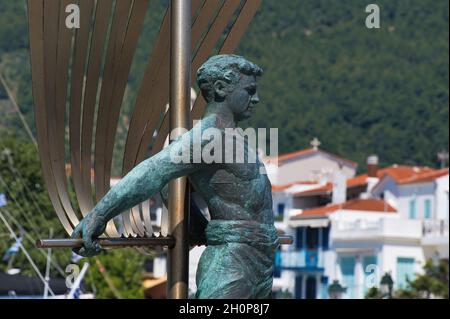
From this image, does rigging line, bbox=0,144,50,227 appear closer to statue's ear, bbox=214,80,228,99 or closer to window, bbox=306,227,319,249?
window, bbox=306,227,319,249

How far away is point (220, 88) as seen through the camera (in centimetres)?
864

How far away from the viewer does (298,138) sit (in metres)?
109

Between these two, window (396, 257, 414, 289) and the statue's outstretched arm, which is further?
window (396, 257, 414, 289)

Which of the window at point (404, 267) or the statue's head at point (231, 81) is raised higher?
the statue's head at point (231, 81)

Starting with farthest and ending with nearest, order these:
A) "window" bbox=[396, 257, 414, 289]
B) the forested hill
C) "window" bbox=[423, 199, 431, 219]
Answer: the forested hill
"window" bbox=[423, 199, 431, 219]
"window" bbox=[396, 257, 414, 289]

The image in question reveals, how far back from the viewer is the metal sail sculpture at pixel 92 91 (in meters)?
9.23

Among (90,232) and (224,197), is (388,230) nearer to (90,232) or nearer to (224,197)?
(224,197)

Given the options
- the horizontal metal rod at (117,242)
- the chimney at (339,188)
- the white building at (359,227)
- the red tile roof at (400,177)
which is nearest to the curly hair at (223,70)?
the horizontal metal rod at (117,242)

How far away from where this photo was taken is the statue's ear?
340 inches

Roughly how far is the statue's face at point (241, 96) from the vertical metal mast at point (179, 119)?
1.70 feet

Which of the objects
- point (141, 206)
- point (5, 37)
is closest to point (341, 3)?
point (5, 37)

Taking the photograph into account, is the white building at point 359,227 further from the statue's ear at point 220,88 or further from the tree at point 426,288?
the statue's ear at point 220,88

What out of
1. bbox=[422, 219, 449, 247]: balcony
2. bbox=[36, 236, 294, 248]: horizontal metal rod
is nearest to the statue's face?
bbox=[36, 236, 294, 248]: horizontal metal rod
